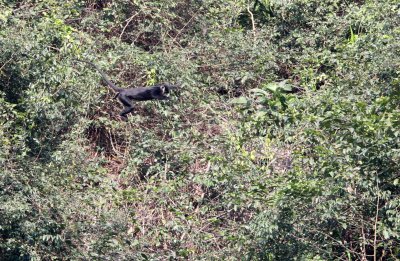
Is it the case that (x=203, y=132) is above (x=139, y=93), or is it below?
below

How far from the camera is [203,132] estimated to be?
427 inches

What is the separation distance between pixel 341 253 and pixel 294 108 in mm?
1825

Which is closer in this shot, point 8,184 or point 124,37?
point 8,184

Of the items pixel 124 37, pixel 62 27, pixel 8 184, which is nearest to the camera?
pixel 8 184

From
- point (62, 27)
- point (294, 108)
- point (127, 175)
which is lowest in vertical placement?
point (127, 175)

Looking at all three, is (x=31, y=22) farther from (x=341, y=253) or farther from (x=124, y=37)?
(x=341, y=253)

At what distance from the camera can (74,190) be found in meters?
9.89

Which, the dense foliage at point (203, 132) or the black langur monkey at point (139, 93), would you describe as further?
the black langur monkey at point (139, 93)

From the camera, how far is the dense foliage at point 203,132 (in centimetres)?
845

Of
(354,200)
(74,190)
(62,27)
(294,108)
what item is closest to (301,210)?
(354,200)

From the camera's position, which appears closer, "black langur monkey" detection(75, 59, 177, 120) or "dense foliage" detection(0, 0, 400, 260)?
"dense foliage" detection(0, 0, 400, 260)

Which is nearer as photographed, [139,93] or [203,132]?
[139,93]

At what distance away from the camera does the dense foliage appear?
8.45 metres

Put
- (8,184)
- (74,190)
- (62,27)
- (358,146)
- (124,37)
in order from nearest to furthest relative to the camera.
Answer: (358,146)
(8,184)
(74,190)
(62,27)
(124,37)
